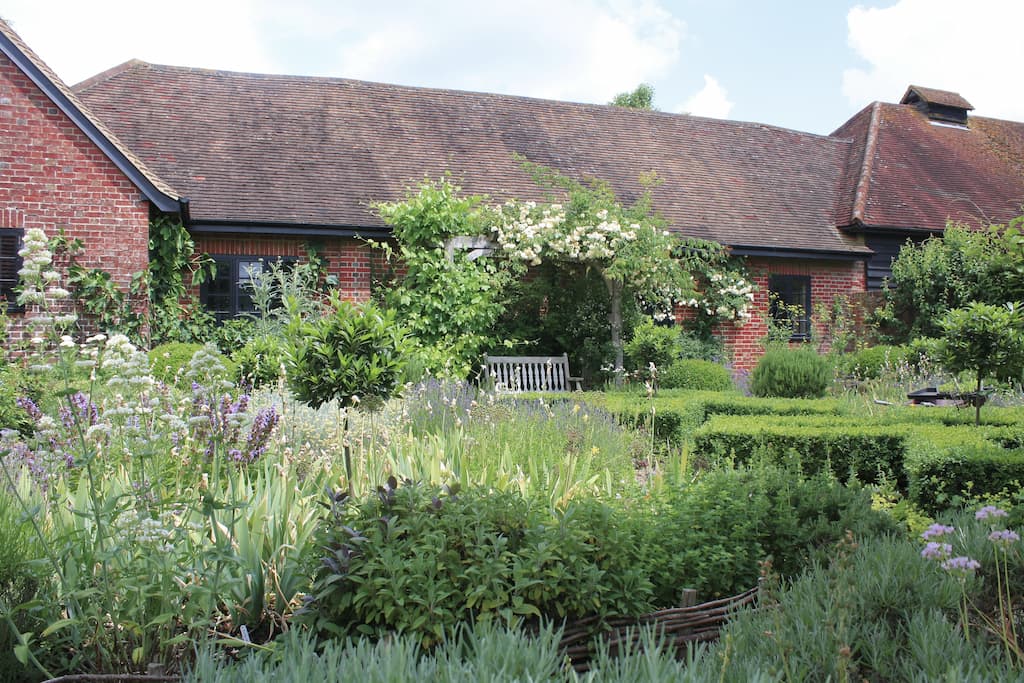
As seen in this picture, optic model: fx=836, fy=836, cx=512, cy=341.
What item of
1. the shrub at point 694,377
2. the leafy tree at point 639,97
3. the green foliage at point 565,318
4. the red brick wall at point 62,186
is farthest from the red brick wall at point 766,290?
the leafy tree at point 639,97

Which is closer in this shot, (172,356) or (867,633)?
(867,633)

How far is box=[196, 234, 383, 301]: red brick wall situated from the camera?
44.1 feet

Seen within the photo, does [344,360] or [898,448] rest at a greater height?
[344,360]

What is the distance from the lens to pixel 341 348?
5.21m

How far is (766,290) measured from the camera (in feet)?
53.9

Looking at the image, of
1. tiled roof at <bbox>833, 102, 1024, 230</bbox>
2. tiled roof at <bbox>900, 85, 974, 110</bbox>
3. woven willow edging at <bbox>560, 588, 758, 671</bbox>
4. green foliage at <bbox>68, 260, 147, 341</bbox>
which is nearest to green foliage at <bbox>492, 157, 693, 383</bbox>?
green foliage at <bbox>68, 260, 147, 341</bbox>

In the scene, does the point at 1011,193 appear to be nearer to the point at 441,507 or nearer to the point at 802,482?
the point at 802,482

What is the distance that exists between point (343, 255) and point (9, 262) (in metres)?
4.71

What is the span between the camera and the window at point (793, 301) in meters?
16.7

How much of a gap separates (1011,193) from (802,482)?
18874 mm

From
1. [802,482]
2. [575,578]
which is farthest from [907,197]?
[575,578]

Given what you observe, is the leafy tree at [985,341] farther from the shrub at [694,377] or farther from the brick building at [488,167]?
the brick building at [488,167]

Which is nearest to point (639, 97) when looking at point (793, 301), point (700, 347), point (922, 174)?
point (922, 174)

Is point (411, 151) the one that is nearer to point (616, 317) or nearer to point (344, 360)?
point (616, 317)
